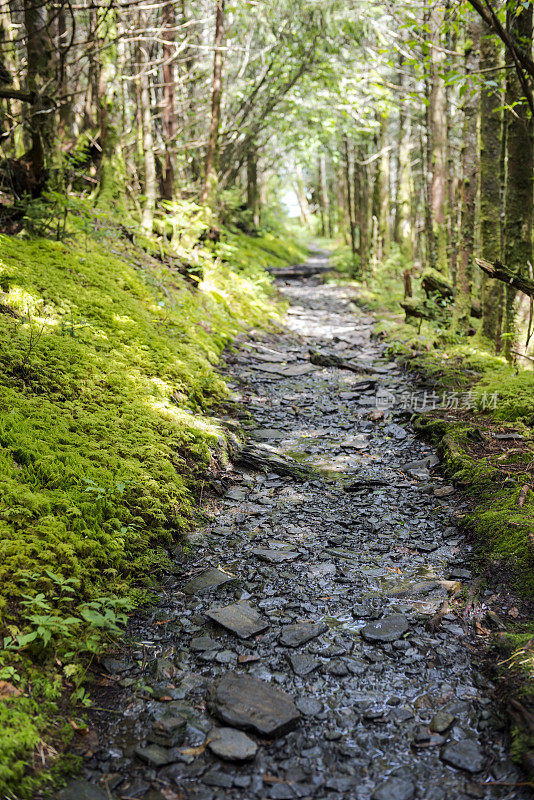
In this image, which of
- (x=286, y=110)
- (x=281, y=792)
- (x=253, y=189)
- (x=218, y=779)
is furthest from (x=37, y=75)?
(x=253, y=189)

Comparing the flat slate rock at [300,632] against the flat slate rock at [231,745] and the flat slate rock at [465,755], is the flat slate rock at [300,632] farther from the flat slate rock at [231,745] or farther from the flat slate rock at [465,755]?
the flat slate rock at [465,755]

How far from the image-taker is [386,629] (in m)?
3.34

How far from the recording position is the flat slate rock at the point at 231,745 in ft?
8.02

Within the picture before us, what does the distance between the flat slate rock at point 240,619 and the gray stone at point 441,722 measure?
113cm

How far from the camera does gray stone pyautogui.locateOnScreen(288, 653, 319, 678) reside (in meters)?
3.01

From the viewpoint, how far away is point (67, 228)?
8.06 m

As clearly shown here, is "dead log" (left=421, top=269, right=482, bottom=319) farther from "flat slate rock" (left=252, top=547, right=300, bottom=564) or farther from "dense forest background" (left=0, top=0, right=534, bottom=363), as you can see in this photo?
"flat slate rock" (left=252, top=547, right=300, bottom=564)

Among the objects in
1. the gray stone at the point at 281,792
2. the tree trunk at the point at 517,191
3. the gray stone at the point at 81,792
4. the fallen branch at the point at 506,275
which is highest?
the tree trunk at the point at 517,191

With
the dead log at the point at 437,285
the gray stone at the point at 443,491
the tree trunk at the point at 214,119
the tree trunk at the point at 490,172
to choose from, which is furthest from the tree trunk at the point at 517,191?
the tree trunk at the point at 214,119

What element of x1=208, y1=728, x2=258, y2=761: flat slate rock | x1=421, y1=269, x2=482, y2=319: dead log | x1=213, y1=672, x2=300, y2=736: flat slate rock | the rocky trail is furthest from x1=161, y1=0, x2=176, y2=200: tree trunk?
x1=208, y1=728, x2=258, y2=761: flat slate rock

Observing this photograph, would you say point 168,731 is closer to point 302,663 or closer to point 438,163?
point 302,663

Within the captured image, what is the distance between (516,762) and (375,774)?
2.02ft

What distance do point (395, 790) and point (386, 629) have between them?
110cm

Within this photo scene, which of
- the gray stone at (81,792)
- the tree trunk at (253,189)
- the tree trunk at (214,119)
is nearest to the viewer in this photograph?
the gray stone at (81,792)
